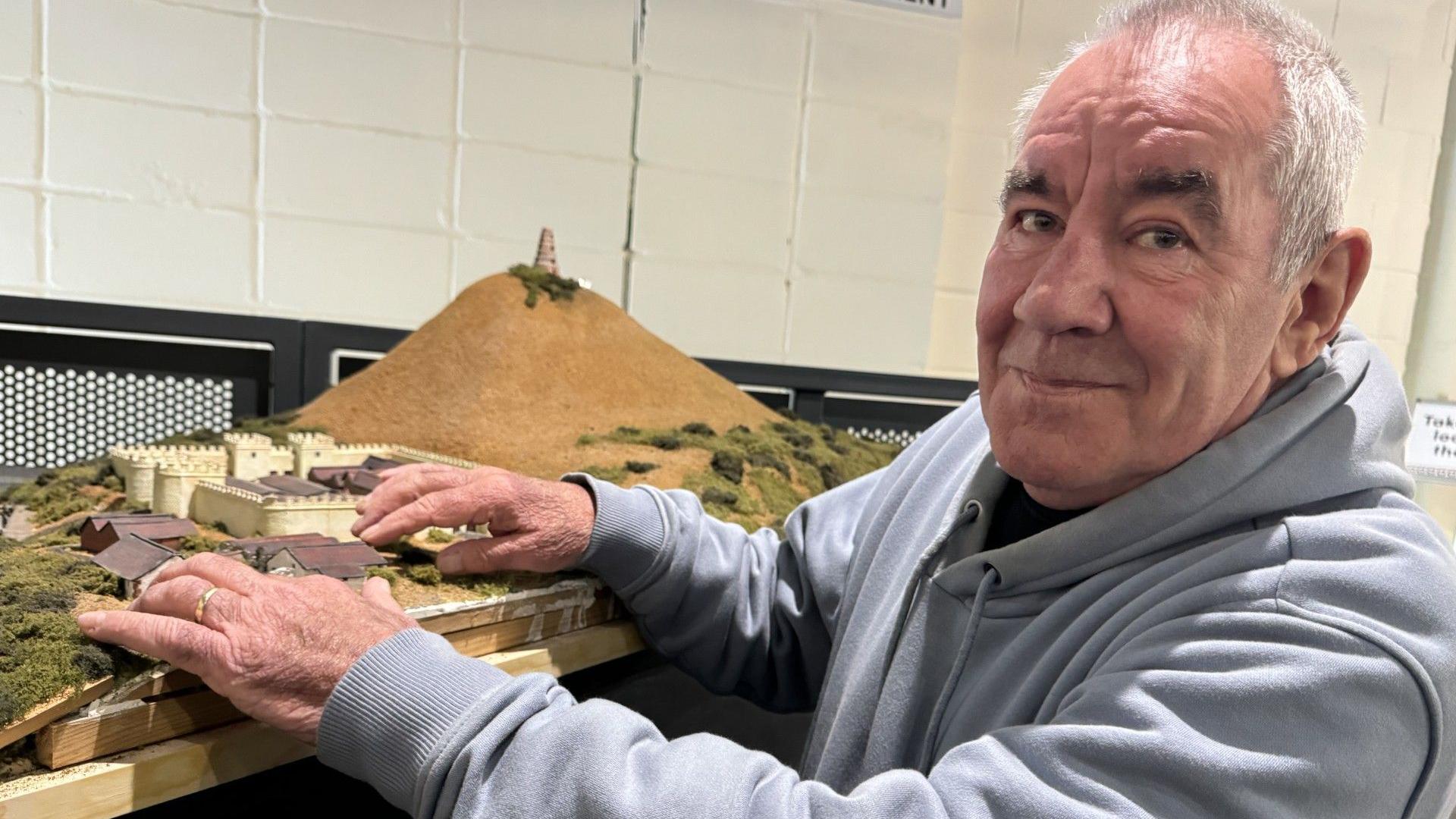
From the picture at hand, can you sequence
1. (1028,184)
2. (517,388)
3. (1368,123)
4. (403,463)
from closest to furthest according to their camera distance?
(1028,184)
(403,463)
(517,388)
(1368,123)

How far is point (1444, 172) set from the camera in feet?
7.63

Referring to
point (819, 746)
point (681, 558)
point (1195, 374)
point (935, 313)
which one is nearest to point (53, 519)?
point (681, 558)

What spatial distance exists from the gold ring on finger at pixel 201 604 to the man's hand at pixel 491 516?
1.31ft

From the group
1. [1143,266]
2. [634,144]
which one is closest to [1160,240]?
[1143,266]

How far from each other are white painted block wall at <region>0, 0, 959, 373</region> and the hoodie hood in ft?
9.19

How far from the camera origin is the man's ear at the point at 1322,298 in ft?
3.21

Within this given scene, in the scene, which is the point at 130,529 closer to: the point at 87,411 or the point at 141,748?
the point at 141,748

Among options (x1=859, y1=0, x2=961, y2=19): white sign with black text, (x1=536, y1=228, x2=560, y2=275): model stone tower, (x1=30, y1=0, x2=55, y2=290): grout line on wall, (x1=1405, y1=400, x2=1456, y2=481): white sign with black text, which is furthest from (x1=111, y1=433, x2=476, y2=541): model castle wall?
(x1=859, y1=0, x2=961, y2=19): white sign with black text

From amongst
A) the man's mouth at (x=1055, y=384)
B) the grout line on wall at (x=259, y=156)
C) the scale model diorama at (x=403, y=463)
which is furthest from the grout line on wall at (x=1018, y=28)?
the man's mouth at (x=1055, y=384)

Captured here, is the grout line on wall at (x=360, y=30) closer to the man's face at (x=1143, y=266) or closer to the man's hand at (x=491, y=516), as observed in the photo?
the man's hand at (x=491, y=516)

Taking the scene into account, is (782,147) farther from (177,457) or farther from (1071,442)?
→ (1071,442)

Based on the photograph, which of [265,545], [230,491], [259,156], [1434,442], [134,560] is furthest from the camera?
[259,156]

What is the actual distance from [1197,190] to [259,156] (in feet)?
10.2

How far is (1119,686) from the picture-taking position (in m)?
0.82
